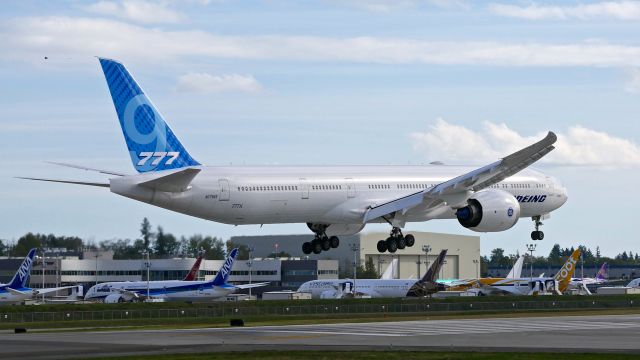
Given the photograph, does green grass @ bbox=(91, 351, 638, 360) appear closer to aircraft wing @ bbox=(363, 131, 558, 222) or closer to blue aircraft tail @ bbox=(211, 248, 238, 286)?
aircraft wing @ bbox=(363, 131, 558, 222)

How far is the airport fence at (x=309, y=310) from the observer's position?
96.1 metres

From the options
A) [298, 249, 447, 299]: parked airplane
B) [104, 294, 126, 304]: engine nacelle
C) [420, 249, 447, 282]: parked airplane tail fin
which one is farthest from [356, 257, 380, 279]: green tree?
[104, 294, 126, 304]: engine nacelle

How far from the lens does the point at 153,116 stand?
220 feet

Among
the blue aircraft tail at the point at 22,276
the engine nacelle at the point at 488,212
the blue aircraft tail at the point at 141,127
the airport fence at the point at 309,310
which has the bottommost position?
the airport fence at the point at 309,310

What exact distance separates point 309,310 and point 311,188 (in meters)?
37.8

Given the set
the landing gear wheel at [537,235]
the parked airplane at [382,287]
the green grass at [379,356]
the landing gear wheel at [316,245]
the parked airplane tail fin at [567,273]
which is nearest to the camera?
the green grass at [379,356]

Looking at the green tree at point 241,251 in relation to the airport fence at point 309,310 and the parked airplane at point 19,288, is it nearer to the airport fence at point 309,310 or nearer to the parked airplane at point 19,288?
the parked airplane at point 19,288

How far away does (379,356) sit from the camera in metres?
45.9

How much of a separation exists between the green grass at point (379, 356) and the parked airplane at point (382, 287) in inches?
3134

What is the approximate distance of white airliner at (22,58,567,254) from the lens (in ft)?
211

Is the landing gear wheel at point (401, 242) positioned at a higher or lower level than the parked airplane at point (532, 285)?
higher

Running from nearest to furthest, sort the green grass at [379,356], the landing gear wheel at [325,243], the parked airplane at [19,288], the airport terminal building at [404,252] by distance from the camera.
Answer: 1. the green grass at [379,356]
2. the landing gear wheel at [325,243]
3. the parked airplane at [19,288]
4. the airport terminal building at [404,252]

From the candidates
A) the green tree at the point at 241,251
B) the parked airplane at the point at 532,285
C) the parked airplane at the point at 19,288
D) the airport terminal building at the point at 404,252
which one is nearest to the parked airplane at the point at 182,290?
the parked airplane at the point at 19,288

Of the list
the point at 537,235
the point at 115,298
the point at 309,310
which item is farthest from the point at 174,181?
the point at 115,298
